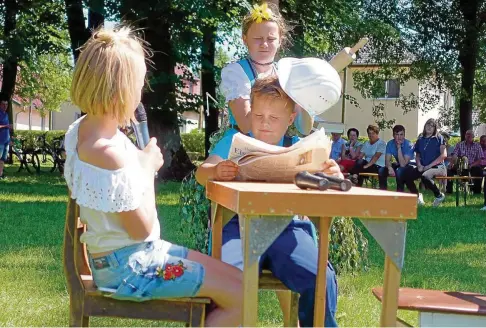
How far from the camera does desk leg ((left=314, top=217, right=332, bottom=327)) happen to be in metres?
3.13

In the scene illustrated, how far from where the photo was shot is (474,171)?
1750 cm

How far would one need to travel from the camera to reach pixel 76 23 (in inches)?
737

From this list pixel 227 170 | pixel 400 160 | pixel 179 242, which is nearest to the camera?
pixel 227 170

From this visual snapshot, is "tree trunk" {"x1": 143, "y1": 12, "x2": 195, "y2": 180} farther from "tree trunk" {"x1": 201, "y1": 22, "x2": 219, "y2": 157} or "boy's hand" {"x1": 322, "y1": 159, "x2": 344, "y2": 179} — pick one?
"boy's hand" {"x1": 322, "y1": 159, "x2": 344, "y2": 179}

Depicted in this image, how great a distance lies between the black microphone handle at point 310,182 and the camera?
2.88 m

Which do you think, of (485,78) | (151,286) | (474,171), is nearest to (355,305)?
(151,286)

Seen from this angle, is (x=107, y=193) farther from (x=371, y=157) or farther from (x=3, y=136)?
(x=3, y=136)

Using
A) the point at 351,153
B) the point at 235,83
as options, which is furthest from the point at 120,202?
the point at 351,153

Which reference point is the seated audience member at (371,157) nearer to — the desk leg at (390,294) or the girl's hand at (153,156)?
the girl's hand at (153,156)

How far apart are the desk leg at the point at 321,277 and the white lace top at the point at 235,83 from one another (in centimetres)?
108

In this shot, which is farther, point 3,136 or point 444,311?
point 3,136

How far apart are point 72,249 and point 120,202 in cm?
30

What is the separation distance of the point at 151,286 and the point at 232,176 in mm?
637

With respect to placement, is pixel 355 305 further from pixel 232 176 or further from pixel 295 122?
pixel 232 176
